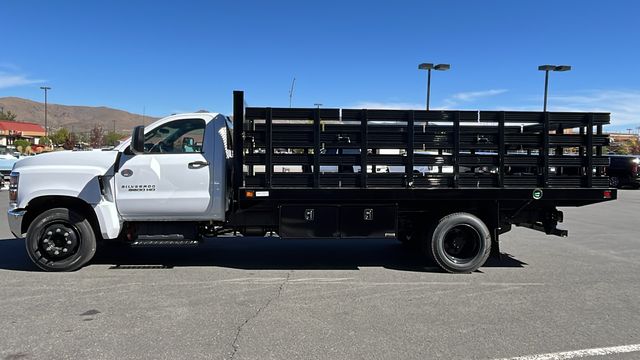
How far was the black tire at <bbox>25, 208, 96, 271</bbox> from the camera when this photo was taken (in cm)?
651

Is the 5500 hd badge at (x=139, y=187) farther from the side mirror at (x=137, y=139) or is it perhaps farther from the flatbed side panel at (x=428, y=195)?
the flatbed side panel at (x=428, y=195)

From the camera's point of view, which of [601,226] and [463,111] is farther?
[601,226]

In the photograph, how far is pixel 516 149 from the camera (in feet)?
24.0

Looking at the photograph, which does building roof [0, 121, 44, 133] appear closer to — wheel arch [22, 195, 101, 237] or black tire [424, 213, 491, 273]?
wheel arch [22, 195, 101, 237]

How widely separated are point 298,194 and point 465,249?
2.61m

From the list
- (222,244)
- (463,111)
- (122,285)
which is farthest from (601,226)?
(122,285)

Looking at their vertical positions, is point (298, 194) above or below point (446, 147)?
below

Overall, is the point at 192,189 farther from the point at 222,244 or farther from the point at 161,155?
the point at 222,244

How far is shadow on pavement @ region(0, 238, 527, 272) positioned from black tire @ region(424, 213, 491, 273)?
0.96 ft

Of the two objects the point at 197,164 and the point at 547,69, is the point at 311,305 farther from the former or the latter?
the point at 547,69

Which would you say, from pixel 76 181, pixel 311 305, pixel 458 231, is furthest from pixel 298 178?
pixel 76 181

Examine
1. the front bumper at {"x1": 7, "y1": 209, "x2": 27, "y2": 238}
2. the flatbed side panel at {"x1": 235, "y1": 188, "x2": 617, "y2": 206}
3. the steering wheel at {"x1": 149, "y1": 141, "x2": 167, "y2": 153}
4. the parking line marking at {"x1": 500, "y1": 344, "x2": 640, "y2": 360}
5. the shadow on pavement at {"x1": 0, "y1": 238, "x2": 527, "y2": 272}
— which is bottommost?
the parking line marking at {"x1": 500, "y1": 344, "x2": 640, "y2": 360}

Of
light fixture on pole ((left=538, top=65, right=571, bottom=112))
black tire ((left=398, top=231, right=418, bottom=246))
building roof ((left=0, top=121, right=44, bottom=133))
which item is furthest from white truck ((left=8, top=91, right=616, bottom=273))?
building roof ((left=0, top=121, right=44, bottom=133))

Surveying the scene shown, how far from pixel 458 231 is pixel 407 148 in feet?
4.90
